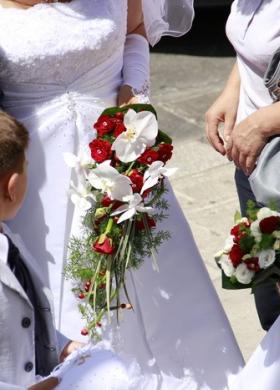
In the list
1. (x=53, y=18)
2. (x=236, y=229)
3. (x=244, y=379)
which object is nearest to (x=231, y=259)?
(x=236, y=229)

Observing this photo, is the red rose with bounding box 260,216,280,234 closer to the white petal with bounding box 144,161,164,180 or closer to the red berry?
the white petal with bounding box 144,161,164,180

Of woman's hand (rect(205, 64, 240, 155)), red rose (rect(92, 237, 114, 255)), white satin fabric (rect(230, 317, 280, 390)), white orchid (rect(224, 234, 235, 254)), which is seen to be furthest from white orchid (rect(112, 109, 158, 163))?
white satin fabric (rect(230, 317, 280, 390))

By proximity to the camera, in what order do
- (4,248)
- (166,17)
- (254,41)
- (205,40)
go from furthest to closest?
(205,40) → (166,17) → (254,41) → (4,248)

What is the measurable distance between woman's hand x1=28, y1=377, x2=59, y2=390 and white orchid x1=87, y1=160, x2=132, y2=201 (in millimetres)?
713

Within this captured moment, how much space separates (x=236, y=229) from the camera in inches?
108

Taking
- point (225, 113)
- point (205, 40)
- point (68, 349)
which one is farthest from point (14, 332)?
point (205, 40)

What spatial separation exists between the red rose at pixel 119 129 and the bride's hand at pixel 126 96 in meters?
0.40

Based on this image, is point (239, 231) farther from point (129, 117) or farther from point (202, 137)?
point (202, 137)

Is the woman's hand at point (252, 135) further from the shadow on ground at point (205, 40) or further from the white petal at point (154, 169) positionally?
the shadow on ground at point (205, 40)

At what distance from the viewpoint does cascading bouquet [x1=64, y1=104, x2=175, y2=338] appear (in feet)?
9.89

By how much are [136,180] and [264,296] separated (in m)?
0.83

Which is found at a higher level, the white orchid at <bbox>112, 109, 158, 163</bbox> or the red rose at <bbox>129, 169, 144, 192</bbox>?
the white orchid at <bbox>112, 109, 158, 163</bbox>

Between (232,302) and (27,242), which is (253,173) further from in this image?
(232,302)

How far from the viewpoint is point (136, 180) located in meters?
3.01
